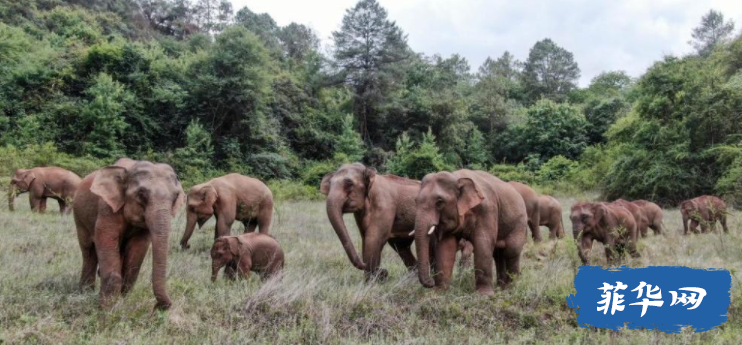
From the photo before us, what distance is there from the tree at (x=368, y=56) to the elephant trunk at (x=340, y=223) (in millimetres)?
39025

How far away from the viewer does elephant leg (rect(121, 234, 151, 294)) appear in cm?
618

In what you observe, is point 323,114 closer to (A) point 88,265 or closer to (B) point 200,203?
(B) point 200,203

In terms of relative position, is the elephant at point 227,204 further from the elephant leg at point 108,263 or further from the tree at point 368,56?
the tree at point 368,56

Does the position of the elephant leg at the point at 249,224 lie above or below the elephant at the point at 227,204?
below

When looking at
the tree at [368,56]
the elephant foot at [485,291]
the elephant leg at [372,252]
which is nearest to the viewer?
the elephant foot at [485,291]

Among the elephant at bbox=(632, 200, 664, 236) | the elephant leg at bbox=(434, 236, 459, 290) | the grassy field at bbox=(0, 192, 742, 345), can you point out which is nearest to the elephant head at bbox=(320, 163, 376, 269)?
the grassy field at bbox=(0, 192, 742, 345)

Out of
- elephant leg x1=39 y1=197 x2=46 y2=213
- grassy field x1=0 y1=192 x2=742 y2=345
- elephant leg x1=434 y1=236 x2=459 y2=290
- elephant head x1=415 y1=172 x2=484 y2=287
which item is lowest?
elephant leg x1=39 y1=197 x2=46 y2=213

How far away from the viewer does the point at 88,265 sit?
673 centimetres

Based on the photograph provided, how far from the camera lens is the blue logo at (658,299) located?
18.9ft

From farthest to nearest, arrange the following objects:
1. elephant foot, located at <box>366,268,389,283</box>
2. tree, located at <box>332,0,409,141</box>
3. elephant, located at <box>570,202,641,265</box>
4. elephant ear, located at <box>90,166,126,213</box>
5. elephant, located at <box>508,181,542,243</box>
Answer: tree, located at <box>332,0,409,141</box>
elephant, located at <box>508,181,542,243</box>
elephant, located at <box>570,202,641,265</box>
elephant foot, located at <box>366,268,389,283</box>
elephant ear, located at <box>90,166,126,213</box>

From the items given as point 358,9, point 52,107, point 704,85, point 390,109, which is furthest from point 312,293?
point 358,9

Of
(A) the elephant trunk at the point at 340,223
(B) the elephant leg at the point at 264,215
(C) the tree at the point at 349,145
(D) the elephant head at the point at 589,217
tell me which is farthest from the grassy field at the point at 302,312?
(C) the tree at the point at 349,145

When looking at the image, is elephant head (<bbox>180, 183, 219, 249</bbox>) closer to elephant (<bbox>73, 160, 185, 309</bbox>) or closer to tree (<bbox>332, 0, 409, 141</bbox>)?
elephant (<bbox>73, 160, 185, 309</bbox>)

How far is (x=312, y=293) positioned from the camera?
651cm
